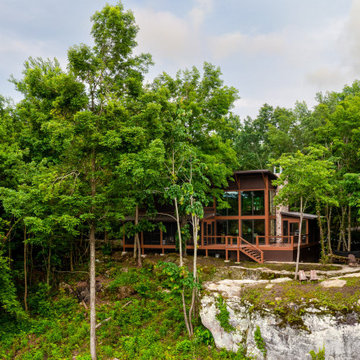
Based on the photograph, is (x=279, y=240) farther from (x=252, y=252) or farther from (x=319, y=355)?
(x=319, y=355)

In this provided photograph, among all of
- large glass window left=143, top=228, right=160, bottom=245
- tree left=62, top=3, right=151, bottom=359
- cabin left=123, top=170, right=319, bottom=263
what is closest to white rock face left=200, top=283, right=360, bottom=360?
tree left=62, top=3, right=151, bottom=359

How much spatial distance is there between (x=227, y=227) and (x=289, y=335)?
12.7 metres

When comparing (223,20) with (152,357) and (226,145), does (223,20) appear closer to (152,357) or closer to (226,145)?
(226,145)

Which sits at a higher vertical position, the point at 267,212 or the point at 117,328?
the point at 267,212

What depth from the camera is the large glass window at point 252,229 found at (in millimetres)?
20875

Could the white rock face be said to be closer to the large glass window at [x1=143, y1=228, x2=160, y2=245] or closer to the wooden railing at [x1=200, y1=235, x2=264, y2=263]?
the wooden railing at [x1=200, y1=235, x2=264, y2=263]

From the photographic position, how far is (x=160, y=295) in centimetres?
1447

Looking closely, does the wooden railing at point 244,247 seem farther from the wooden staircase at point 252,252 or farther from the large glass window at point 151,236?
the large glass window at point 151,236

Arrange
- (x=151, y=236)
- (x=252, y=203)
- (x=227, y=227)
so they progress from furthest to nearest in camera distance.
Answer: (x=151, y=236) → (x=227, y=227) → (x=252, y=203)

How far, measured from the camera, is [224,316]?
10.2 m

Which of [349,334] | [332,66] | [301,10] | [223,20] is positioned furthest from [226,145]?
[332,66]

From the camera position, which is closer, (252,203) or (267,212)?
(267,212)

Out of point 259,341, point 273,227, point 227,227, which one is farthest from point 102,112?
point 273,227

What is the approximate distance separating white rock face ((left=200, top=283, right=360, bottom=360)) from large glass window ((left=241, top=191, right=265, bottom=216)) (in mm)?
11100
